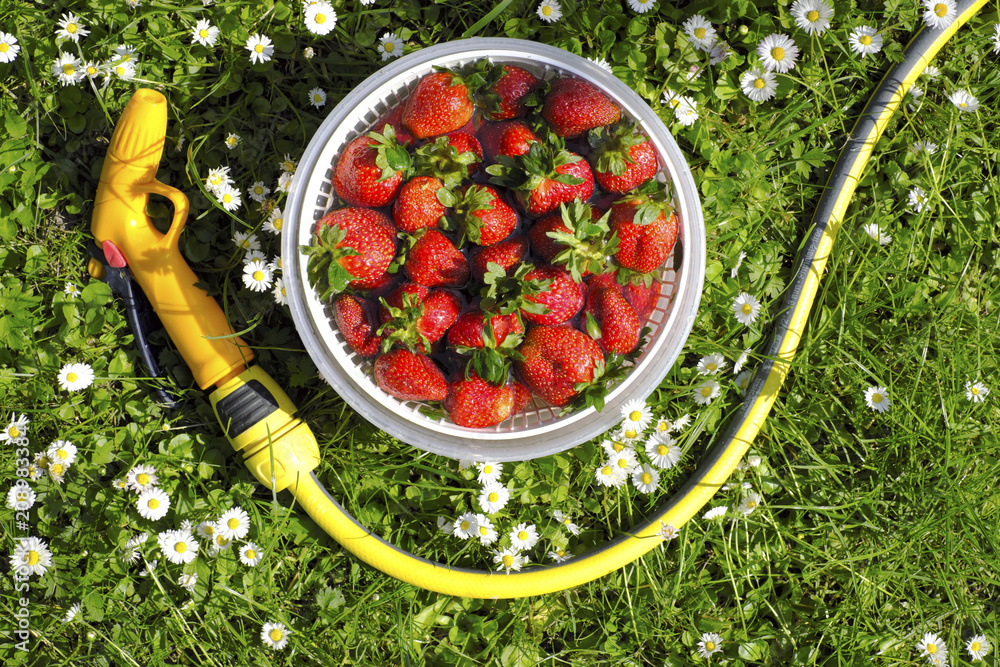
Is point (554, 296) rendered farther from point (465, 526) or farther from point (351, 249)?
point (465, 526)

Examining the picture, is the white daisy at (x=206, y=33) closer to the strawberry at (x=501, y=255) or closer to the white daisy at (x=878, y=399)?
the strawberry at (x=501, y=255)

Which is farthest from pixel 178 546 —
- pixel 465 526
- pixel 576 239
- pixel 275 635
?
pixel 576 239

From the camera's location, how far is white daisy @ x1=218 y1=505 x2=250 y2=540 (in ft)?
4.80

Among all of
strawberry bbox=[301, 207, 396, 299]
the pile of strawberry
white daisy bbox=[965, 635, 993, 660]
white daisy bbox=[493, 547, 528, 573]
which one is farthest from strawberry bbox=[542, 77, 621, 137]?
white daisy bbox=[965, 635, 993, 660]

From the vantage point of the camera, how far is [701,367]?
152 centimetres

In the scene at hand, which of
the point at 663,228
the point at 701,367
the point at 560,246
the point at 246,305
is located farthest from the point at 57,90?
the point at 701,367

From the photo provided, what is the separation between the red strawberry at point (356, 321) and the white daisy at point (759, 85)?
1005mm

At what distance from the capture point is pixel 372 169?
3.90ft

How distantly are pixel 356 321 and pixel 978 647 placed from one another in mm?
1681

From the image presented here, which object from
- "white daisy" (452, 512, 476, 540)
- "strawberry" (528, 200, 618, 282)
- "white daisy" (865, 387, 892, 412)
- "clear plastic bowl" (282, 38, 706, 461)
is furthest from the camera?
"white daisy" (865, 387, 892, 412)

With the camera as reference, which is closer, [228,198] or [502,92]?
[502,92]

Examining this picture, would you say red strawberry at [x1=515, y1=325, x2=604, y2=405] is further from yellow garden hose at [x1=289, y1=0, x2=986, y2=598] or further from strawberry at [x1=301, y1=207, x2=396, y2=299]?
yellow garden hose at [x1=289, y1=0, x2=986, y2=598]

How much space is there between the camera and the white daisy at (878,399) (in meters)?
1.55

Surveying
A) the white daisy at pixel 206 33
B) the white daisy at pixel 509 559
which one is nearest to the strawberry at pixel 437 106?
the white daisy at pixel 206 33
